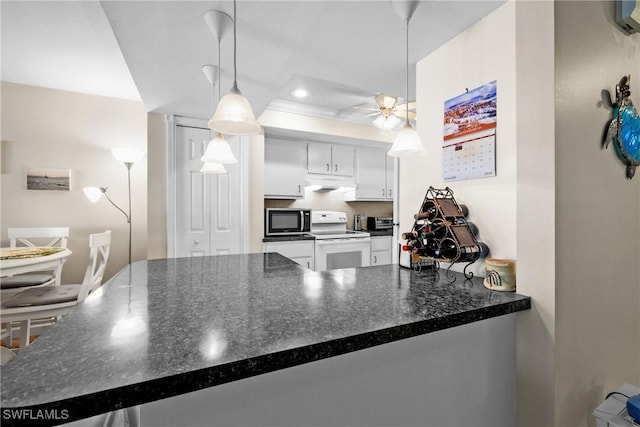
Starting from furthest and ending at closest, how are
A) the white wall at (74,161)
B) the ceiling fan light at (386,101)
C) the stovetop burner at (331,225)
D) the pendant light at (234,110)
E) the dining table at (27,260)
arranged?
the stovetop burner at (331,225), the white wall at (74,161), the ceiling fan light at (386,101), the dining table at (27,260), the pendant light at (234,110)

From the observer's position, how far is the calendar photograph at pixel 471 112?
4.00 feet

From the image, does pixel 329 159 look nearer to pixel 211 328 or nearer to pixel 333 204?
pixel 333 204

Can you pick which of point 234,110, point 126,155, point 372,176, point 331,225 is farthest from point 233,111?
point 372,176

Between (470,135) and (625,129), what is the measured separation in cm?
60

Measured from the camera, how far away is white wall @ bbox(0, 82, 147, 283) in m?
2.90

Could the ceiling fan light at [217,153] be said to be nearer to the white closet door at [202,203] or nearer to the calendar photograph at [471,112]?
the calendar photograph at [471,112]

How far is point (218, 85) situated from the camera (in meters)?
2.12

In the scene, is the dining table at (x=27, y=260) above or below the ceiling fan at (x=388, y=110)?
below

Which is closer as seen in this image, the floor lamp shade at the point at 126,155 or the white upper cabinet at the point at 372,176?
the floor lamp shade at the point at 126,155

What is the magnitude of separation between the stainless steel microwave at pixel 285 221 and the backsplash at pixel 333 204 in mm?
445

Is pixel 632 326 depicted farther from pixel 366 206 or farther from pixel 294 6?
pixel 366 206

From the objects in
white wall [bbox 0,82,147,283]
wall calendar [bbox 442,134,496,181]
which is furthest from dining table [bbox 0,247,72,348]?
wall calendar [bbox 442,134,496,181]

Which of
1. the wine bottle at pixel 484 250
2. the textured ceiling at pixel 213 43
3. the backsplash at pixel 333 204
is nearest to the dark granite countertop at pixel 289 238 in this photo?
the backsplash at pixel 333 204

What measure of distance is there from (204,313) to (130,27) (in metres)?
1.46
